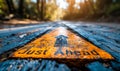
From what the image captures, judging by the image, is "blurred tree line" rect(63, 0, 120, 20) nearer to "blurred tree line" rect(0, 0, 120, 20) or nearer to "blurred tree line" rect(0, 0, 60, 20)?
"blurred tree line" rect(0, 0, 120, 20)

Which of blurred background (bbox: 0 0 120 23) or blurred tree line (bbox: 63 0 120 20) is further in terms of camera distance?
blurred tree line (bbox: 63 0 120 20)

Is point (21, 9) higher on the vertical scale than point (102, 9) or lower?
higher

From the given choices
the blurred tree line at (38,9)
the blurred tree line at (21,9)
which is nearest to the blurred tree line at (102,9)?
the blurred tree line at (38,9)

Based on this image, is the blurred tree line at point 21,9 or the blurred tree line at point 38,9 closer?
the blurred tree line at point 21,9

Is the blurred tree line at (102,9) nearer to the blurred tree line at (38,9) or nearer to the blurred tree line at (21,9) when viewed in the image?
the blurred tree line at (38,9)

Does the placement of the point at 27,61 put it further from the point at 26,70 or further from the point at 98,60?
the point at 98,60

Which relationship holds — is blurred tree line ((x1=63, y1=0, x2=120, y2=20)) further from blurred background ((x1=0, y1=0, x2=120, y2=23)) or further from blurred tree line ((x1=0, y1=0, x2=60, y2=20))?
blurred tree line ((x1=0, y1=0, x2=60, y2=20))

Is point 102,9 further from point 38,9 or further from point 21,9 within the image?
point 21,9

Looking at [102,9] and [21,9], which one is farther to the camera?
[102,9]

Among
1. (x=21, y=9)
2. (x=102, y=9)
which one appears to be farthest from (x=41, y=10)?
(x=21, y=9)

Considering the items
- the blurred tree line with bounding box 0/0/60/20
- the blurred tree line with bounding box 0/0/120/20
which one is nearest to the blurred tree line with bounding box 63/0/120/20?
the blurred tree line with bounding box 0/0/120/20

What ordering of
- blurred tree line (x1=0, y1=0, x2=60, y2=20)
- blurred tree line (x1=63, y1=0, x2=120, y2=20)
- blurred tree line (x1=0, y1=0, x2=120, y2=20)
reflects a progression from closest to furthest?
1. blurred tree line (x1=0, y1=0, x2=60, y2=20)
2. blurred tree line (x1=0, y1=0, x2=120, y2=20)
3. blurred tree line (x1=63, y1=0, x2=120, y2=20)

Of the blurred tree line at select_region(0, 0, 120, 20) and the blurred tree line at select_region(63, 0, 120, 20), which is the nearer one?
the blurred tree line at select_region(0, 0, 120, 20)

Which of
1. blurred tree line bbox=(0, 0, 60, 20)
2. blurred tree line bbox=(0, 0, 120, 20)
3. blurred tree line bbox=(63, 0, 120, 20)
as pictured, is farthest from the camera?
blurred tree line bbox=(63, 0, 120, 20)
